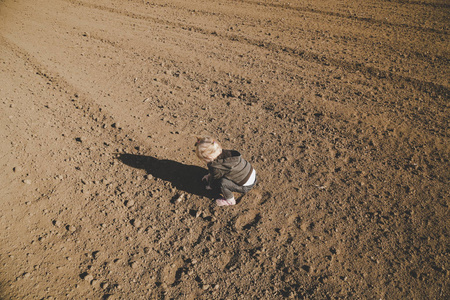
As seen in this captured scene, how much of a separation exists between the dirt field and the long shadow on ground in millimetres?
27

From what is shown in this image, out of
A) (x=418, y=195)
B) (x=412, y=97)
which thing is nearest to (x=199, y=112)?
(x=418, y=195)

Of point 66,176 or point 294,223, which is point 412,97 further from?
point 66,176

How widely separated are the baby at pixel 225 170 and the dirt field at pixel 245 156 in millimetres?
249

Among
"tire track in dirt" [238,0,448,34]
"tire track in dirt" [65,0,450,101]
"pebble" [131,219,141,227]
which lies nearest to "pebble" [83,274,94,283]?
"pebble" [131,219,141,227]

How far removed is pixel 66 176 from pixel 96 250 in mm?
1414

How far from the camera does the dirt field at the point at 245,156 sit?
279 cm

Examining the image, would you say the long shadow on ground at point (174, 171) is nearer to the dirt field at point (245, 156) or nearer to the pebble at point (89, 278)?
the dirt field at point (245, 156)

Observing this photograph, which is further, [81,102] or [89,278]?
[81,102]

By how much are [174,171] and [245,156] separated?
1.17 metres

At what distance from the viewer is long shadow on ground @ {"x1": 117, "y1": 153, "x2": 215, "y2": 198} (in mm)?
3664

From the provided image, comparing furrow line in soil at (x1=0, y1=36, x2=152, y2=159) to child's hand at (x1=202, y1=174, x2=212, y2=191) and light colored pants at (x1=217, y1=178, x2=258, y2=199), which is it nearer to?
child's hand at (x1=202, y1=174, x2=212, y2=191)

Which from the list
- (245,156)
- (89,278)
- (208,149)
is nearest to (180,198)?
(208,149)

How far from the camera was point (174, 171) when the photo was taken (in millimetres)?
3885

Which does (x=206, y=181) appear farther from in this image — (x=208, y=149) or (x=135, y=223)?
(x=135, y=223)
